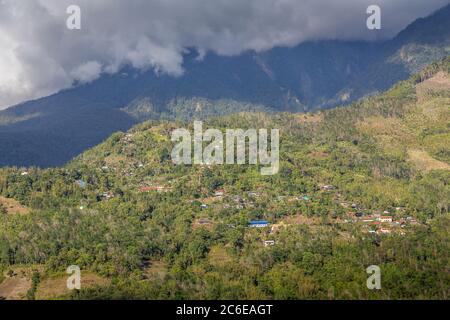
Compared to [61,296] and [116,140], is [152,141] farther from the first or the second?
[61,296]

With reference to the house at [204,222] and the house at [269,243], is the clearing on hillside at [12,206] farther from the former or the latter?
the house at [269,243]

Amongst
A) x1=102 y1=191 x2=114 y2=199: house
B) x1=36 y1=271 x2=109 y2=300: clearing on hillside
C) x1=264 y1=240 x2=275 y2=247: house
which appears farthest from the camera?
x1=102 y1=191 x2=114 y2=199: house

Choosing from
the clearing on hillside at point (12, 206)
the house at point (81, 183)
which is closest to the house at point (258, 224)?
the house at point (81, 183)

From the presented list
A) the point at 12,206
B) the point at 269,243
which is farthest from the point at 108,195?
the point at 269,243

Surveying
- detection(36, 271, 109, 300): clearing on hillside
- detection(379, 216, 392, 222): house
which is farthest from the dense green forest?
detection(36, 271, 109, 300): clearing on hillside

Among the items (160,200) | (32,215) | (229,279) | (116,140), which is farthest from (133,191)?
(229,279)

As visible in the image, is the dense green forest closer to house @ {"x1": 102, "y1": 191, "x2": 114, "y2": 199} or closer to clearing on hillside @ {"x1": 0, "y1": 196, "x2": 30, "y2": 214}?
house @ {"x1": 102, "y1": 191, "x2": 114, "y2": 199}

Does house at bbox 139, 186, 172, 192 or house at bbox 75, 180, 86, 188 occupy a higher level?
house at bbox 75, 180, 86, 188

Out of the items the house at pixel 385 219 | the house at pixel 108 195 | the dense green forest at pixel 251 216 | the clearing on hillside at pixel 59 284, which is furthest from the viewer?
the house at pixel 108 195
